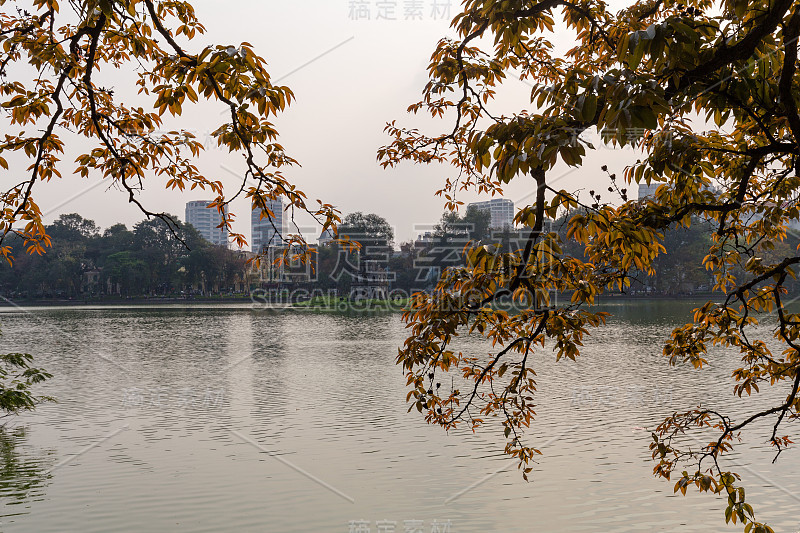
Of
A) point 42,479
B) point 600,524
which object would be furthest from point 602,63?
point 42,479

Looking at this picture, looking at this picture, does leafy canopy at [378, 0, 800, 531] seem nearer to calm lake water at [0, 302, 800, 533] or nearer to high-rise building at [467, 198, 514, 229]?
calm lake water at [0, 302, 800, 533]

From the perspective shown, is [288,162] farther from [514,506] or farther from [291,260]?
[514,506]

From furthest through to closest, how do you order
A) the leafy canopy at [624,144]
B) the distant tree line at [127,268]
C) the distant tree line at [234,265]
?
the distant tree line at [127,268] < the distant tree line at [234,265] < the leafy canopy at [624,144]

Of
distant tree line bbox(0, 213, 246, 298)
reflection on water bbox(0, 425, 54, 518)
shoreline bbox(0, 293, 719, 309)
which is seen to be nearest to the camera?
reflection on water bbox(0, 425, 54, 518)

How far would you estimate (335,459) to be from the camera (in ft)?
31.0

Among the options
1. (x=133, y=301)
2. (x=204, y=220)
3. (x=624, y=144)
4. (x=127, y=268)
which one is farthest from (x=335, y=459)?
(x=204, y=220)

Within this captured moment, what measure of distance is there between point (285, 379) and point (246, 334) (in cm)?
1443

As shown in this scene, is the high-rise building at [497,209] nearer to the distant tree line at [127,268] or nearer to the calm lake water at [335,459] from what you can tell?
the distant tree line at [127,268]

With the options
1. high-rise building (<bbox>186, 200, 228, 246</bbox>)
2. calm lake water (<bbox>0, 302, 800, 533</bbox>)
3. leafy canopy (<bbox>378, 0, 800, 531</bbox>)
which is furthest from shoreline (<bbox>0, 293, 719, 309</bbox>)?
high-rise building (<bbox>186, 200, 228, 246</bbox>)

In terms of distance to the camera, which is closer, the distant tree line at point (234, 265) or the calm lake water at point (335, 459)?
the calm lake water at point (335, 459)

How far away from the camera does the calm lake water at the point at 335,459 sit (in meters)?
7.29

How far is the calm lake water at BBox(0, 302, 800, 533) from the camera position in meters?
7.29

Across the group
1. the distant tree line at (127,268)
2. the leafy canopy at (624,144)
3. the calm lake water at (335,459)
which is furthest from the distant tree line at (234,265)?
the leafy canopy at (624,144)

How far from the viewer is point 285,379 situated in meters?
16.7
